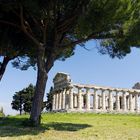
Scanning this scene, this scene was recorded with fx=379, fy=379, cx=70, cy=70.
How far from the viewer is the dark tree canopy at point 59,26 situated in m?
20.4

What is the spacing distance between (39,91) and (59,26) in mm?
4177

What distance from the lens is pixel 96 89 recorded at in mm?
76438

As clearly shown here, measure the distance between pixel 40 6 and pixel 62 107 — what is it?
2282 inches

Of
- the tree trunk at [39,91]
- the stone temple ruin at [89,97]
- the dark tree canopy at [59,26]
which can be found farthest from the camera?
the stone temple ruin at [89,97]

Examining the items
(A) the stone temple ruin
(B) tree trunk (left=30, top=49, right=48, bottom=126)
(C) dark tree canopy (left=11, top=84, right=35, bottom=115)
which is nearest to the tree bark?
(B) tree trunk (left=30, top=49, right=48, bottom=126)

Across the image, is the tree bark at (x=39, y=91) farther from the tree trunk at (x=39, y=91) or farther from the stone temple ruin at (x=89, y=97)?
the stone temple ruin at (x=89, y=97)

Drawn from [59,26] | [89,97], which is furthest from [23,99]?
[59,26]

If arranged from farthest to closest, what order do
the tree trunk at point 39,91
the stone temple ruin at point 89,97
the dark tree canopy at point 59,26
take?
the stone temple ruin at point 89,97 < the tree trunk at point 39,91 < the dark tree canopy at point 59,26

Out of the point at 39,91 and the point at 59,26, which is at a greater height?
the point at 59,26

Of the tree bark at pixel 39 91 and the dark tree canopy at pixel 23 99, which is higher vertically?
the dark tree canopy at pixel 23 99

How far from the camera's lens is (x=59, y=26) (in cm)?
2305

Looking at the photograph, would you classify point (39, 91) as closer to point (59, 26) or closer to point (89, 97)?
point (59, 26)

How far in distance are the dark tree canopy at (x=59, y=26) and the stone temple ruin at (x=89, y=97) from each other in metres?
46.9

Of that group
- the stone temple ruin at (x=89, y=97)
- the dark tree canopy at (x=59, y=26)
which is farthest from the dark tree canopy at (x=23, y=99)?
the dark tree canopy at (x=59, y=26)
